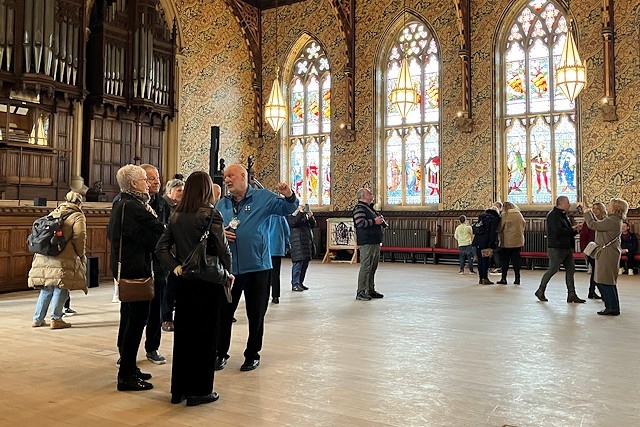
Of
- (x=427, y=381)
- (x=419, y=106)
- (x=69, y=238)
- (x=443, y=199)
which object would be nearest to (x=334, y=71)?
(x=419, y=106)

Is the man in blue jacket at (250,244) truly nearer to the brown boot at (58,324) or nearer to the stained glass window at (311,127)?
the brown boot at (58,324)

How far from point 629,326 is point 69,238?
531cm

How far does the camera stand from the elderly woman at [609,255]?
607 cm

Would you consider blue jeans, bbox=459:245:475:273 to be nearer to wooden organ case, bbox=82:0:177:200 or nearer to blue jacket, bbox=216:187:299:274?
wooden organ case, bbox=82:0:177:200

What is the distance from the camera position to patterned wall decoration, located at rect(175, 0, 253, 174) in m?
14.7

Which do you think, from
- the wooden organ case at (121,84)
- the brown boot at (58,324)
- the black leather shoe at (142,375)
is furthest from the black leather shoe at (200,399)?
the wooden organ case at (121,84)

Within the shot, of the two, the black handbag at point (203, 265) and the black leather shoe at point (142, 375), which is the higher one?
the black handbag at point (203, 265)

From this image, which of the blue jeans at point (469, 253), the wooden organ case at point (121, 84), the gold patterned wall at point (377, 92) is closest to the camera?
the blue jeans at point (469, 253)

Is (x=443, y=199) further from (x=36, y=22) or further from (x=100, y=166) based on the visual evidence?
(x=36, y=22)

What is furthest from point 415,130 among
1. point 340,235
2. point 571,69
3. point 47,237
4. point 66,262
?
point 47,237

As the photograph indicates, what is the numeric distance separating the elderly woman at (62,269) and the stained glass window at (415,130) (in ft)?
33.4

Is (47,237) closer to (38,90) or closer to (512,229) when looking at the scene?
(512,229)

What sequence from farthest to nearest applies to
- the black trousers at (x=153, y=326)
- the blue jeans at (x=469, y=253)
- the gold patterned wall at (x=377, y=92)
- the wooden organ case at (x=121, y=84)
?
the wooden organ case at (x=121, y=84) → the gold patterned wall at (x=377, y=92) → the blue jeans at (x=469, y=253) → the black trousers at (x=153, y=326)

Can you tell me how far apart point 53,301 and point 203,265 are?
301 cm
